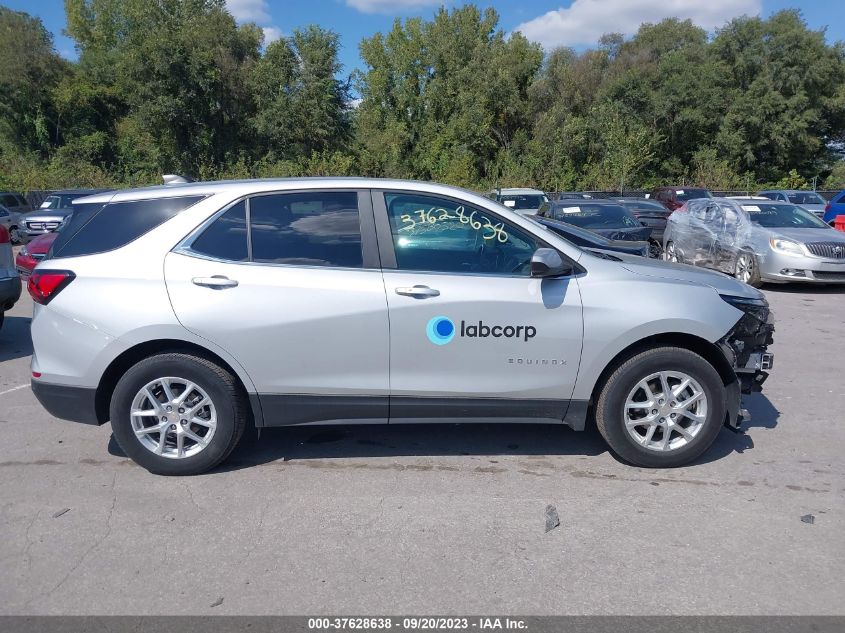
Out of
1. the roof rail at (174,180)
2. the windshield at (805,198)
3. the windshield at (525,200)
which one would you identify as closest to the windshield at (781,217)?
the windshield at (525,200)

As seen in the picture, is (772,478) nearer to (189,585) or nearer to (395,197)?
(395,197)

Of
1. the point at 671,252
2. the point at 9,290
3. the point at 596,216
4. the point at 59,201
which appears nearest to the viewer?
the point at 9,290

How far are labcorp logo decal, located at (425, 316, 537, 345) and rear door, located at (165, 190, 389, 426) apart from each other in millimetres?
299

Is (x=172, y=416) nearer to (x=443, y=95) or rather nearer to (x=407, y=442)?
(x=407, y=442)

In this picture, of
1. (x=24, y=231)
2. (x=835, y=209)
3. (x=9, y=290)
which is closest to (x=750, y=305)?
(x=9, y=290)

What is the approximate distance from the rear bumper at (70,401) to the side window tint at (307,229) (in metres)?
1.37

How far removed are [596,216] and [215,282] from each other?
10.9m

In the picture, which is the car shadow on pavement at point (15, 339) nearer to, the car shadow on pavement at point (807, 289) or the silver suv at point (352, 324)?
the silver suv at point (352, 324)

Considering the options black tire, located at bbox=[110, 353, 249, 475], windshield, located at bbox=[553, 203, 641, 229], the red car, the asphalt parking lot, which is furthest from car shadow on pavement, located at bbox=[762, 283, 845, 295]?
the red car

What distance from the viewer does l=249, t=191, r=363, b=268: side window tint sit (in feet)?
14.8

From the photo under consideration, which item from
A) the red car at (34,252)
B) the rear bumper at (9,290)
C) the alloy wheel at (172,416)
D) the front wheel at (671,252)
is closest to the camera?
the alloy wheel at (172,416)

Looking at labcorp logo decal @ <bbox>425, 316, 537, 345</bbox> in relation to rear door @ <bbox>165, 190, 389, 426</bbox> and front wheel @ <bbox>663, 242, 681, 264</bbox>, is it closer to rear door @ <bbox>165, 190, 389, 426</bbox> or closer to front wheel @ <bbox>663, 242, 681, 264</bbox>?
rear door @ <bbox>165, 190, 389, 426</bbox>

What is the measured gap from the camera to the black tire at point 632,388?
4523mm

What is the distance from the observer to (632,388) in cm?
454
